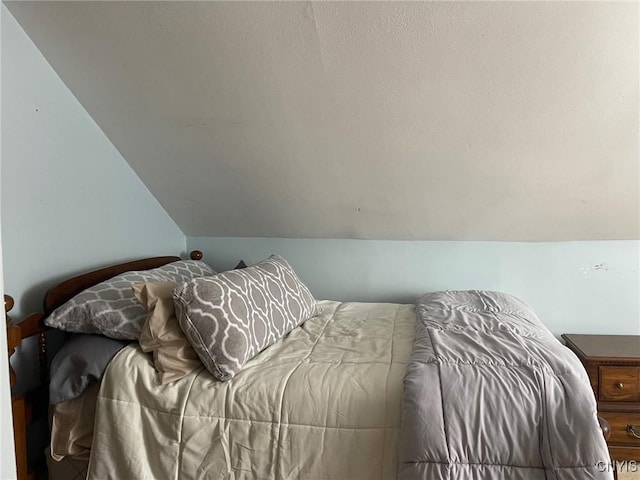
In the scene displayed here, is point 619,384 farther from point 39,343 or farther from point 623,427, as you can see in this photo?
point 39,343

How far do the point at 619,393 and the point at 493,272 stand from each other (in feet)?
2.73

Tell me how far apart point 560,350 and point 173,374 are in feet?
4.22

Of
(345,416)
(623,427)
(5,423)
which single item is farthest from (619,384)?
(5,423)

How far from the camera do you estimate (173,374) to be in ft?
4.88

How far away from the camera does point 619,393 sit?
206 centimetres

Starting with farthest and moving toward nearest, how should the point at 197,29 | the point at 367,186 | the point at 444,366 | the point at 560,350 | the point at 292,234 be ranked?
the point at 292,234 < the point at 367,186 < the point at 197,29 < the point at 560,350 < the point at 444,366

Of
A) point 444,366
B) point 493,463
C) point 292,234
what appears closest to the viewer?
point 493,463

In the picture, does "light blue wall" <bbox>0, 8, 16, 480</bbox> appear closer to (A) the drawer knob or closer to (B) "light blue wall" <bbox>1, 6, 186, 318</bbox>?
(B) "light blue wall" <bbox>1, 6, 186, 318</bbox>

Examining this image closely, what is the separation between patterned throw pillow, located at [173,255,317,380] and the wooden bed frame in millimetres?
535

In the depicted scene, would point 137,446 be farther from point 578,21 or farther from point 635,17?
point 635,17

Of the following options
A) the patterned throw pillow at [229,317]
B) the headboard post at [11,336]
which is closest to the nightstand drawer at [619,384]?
the patterned throw pillow at [229,317]

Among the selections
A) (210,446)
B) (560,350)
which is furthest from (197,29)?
(560,350)

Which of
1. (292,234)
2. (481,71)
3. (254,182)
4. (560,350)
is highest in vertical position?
(481,71)

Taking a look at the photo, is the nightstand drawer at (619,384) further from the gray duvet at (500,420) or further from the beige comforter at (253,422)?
the beige comforter at (253,422)
